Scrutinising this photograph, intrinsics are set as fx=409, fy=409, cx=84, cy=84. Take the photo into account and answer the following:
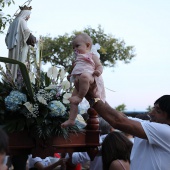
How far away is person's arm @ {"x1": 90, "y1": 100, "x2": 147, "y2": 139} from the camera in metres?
2.95

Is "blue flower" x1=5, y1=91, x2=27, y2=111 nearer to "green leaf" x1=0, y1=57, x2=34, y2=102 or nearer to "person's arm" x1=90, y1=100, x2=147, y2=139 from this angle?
"green leaf" x1=0, y1=57, x2=34, y2=102

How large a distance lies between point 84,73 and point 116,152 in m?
1.09

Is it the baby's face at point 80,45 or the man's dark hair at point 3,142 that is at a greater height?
the baby's face at point 80,45

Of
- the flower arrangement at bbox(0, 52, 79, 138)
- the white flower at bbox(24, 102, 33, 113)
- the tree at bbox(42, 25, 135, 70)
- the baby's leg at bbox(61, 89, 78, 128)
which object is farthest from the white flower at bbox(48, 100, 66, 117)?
the tree at bbox(42, 25, 135, 70)

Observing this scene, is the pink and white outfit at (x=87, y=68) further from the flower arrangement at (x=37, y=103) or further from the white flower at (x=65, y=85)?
the white flower at (x=65, y=85)

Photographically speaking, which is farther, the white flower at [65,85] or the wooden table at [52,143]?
the white flower at [65,85]

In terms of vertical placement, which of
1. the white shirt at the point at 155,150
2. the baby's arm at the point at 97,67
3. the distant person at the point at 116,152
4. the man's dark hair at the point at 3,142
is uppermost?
the baby's arm at the point at 97,67

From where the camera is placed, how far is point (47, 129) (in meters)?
3.52

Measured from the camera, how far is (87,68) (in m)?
2.96

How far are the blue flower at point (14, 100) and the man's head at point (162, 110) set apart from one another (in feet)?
3.65

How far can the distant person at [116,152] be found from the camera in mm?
3624

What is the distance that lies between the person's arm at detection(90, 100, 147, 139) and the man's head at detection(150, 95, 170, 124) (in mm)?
243

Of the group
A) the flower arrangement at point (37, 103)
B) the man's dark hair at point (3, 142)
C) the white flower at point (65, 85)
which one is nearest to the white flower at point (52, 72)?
the flower arrangement at point (37, 103)

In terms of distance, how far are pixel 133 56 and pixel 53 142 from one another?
2914 cm
